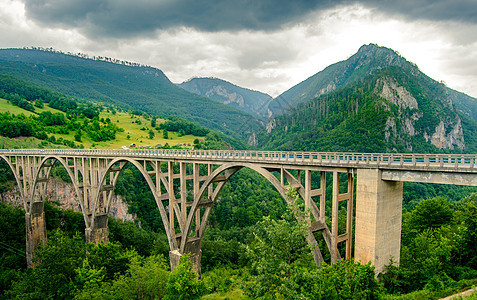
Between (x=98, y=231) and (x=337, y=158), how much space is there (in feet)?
110

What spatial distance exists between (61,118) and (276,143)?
115 m

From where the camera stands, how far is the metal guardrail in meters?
13.7

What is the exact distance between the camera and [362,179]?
16078mm

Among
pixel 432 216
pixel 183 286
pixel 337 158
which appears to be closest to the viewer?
pixel 337 158

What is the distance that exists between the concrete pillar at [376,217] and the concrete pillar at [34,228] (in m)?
48.0

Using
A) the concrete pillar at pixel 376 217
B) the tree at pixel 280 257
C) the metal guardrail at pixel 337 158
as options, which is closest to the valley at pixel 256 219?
the tree at pixel 280 257

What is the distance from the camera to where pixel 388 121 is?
12606 cm

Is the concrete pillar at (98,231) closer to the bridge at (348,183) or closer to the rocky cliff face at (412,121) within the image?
the bridge at (348,183)

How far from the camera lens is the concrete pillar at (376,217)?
1551 centimetres

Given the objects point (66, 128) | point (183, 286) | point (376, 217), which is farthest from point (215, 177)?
point (66, 128)

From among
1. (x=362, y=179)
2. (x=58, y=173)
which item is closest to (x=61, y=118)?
(x=58, y=173)

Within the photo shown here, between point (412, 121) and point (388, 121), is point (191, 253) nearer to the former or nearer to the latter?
point (388, 121)

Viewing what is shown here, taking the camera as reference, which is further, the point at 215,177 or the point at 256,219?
the point at 256,219

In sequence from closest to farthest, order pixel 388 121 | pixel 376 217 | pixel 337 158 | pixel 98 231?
pixel 376 217, pixel 337 158, pixel 98 231, pixel 388 121
